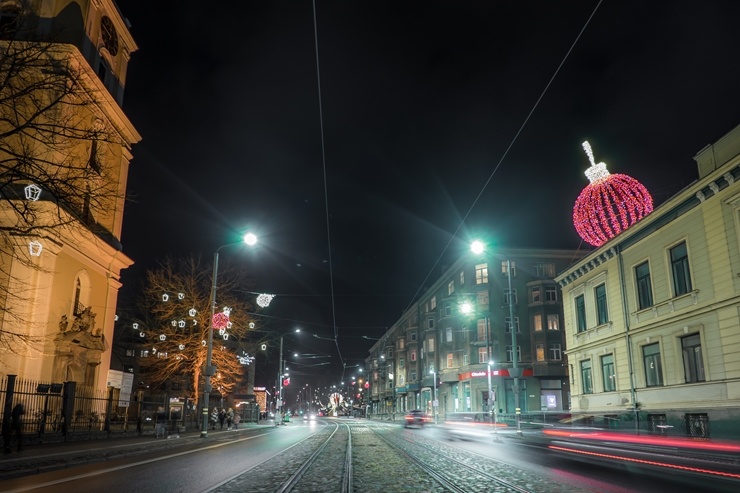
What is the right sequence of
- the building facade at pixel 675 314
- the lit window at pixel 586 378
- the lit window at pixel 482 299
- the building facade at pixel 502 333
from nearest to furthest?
the building facade at pixel 675 314, the lit window at pixel 586 378, the building facade at pixel 502 333, the lit window at pixel 482 299

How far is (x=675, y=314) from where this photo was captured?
25.2m

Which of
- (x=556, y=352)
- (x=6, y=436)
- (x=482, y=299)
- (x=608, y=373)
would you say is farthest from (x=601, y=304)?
(x=6, y=436)

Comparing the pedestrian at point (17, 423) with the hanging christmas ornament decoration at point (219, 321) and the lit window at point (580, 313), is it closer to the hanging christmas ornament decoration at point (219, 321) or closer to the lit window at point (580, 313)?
the hanging christmas ornament decoration at point (219, 321)

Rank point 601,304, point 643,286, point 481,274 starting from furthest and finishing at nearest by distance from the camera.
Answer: point 481,274, point 601,304, point 643,286

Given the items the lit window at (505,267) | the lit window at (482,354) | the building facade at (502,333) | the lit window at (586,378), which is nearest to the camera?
the lit window at (586,378)

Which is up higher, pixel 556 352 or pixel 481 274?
pixel 481 274

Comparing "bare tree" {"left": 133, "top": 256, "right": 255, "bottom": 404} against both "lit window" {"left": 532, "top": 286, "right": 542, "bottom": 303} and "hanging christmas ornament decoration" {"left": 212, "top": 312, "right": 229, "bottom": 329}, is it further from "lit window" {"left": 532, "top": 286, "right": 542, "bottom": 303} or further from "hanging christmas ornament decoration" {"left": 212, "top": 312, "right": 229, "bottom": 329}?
"lit window" {"left": 532, "top": 286, "right": 542, "bottom": 303}

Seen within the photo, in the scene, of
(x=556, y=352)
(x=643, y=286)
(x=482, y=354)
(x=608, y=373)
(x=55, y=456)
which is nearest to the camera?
(x=55, y=456)

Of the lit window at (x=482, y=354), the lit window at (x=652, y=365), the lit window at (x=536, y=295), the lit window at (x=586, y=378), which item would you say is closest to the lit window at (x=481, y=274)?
the lit window at (x=536, y=295)

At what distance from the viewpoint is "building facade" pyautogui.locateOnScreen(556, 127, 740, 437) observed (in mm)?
21688

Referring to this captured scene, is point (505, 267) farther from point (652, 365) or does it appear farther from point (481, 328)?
point (652, 365)

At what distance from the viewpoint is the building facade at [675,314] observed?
71.2 feet

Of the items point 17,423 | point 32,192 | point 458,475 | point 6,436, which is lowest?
point 458,475

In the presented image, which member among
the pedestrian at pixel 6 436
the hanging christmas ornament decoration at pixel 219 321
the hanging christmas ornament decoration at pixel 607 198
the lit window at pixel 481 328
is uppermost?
the hanging christmas ornament decoration at pixel 607 198
